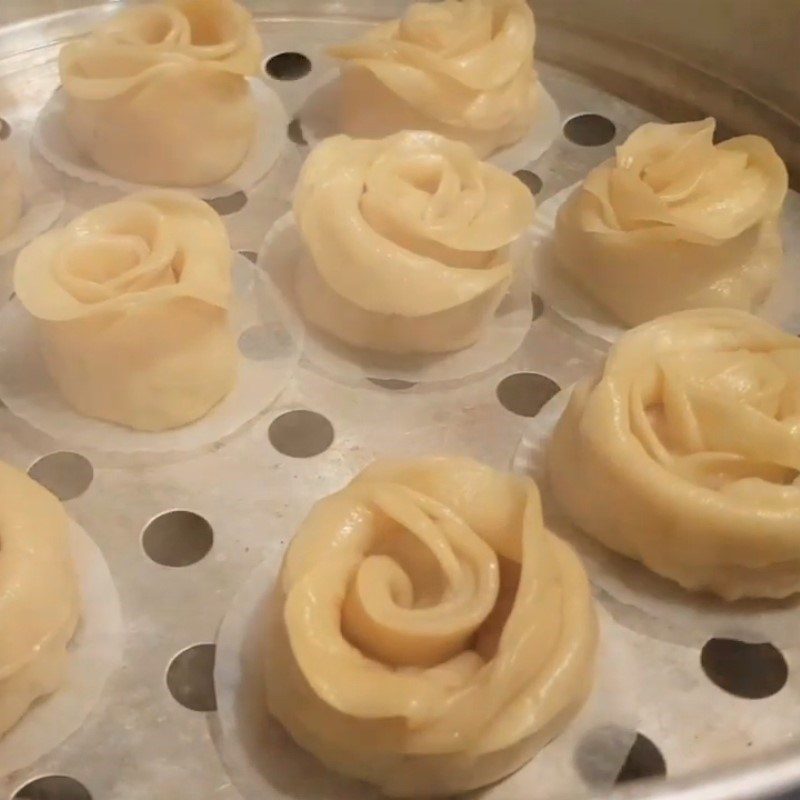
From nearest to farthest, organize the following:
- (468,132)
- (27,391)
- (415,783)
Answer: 1. (415,783)
2. (27,391)
3. (468,132)

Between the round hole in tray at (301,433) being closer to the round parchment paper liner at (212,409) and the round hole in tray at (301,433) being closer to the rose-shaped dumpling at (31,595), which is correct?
the round parchment paper liner at (212,409)

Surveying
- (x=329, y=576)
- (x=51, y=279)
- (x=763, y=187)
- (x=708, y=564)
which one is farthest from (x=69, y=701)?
(x=763, y=187)

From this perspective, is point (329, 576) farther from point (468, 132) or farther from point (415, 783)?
point (468, 132)

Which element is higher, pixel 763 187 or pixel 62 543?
pixel 763 187

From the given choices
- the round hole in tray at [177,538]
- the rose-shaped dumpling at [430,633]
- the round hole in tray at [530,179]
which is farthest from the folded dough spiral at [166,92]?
the rose-shaped dumpling at [430,633]

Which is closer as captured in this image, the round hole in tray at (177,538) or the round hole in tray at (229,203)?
the round hole in tray at (177,538)

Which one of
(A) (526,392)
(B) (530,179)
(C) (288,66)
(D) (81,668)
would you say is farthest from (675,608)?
(C) (288,66)

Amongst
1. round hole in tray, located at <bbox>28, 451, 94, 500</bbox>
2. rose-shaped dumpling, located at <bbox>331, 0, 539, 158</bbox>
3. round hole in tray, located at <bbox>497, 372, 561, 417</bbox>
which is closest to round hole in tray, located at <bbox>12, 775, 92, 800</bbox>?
round hole in tray, located at <bbox>28, 451, 94, 500</bbox>
